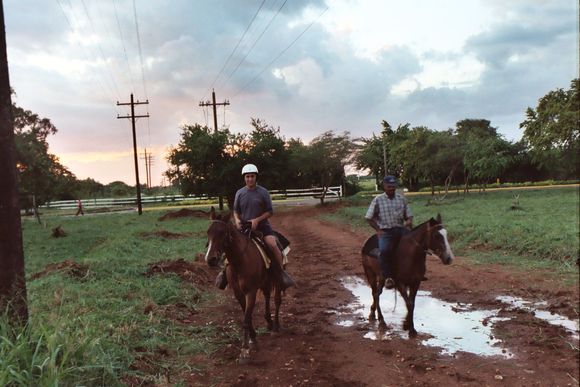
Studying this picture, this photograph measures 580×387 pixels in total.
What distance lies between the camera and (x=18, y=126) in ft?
102

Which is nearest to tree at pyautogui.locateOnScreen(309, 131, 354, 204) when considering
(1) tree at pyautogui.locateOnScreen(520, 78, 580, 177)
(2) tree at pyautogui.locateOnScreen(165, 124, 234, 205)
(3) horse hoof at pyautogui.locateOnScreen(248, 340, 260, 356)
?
(2) tree at pyautogui.locateOnScreen(165, 124, 234, 205)

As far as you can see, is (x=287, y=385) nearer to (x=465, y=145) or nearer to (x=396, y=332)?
(x=396, y=332)

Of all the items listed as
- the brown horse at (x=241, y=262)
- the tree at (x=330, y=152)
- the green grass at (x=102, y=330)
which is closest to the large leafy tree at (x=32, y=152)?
the green grass at (x=102, y=330)

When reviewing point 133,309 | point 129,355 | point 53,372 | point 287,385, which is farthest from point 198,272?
point 53,372

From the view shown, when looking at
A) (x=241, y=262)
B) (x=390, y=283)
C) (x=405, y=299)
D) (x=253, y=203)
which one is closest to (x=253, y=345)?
(x=241, y=262)

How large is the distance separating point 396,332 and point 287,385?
2.52m

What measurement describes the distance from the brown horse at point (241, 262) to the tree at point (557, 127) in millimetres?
31813

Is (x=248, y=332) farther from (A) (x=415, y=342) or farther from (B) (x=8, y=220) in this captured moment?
(B) (x=8, y=220)

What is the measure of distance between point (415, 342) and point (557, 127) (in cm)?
3257

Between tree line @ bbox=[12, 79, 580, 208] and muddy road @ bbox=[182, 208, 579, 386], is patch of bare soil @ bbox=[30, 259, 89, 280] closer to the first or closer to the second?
muddy road @ bbox=[182, 208, 579, 386]

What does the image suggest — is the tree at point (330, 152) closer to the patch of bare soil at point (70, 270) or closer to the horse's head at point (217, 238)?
the patch of bare soil at point (70, 270)

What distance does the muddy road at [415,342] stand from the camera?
5.62 metres

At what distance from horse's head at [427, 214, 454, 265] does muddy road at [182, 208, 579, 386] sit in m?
1.20

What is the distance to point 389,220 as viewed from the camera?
7.91 m
